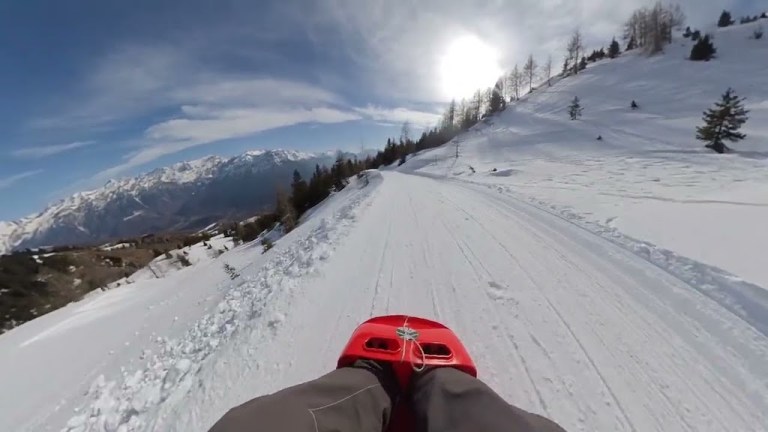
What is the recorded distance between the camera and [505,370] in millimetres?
3389

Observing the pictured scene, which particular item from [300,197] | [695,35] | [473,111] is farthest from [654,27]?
[300,197]

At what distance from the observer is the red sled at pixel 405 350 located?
284 centimetres

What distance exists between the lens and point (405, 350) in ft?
9.96

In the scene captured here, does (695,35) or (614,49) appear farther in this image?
(614,49)

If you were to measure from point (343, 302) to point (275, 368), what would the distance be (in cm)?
165

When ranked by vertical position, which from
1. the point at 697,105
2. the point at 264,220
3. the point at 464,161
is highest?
the point at 697,105

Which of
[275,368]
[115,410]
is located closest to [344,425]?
[275,368]

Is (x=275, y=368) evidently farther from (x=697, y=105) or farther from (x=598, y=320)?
(x=697, y=105)

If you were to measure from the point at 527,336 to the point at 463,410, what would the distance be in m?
2.12

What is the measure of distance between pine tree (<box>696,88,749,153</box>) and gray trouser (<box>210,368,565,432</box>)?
3428 centimetres

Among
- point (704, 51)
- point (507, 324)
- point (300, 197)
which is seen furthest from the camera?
point (704, 51)

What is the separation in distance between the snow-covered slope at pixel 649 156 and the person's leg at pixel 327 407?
5.57m

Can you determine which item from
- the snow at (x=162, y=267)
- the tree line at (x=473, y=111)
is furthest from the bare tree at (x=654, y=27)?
the snow at (x=162, y=267)

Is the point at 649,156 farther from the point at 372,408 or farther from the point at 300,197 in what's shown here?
the point at 300,197
